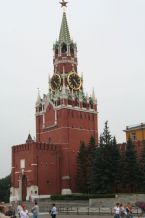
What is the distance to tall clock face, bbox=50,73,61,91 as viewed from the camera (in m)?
70.0

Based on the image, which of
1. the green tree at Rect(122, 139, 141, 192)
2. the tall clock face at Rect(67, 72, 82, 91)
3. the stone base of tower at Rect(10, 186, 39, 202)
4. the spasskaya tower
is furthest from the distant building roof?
the stone base of tower at Rect(10, 186, 39, 202)

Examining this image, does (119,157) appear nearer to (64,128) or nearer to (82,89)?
(64,128)

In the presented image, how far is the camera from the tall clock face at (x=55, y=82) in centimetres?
7000

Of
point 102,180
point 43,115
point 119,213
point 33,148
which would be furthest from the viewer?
point 43,115

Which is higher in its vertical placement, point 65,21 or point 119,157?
point 65,21

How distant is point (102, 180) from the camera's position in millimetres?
51469

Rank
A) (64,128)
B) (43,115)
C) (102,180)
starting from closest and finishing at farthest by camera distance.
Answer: (102,180) < (64,128) < (43,115)

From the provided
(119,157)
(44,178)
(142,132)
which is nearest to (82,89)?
(142,132)

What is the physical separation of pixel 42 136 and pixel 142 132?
1574cm

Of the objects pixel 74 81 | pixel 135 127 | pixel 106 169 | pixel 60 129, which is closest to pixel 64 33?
pixel 74 81

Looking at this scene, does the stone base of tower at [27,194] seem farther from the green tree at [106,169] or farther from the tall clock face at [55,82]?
the tall clock face at [55,82]

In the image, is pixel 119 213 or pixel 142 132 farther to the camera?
pixel 142 132

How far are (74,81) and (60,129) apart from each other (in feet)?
29.9

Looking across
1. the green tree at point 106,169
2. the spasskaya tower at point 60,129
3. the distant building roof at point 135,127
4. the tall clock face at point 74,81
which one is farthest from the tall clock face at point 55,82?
the green tree at point 106,169
